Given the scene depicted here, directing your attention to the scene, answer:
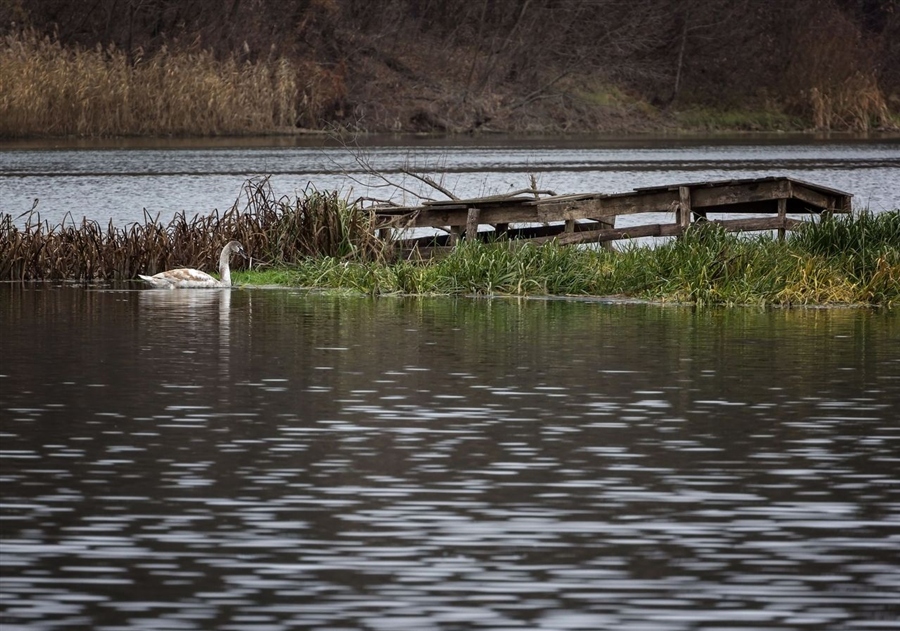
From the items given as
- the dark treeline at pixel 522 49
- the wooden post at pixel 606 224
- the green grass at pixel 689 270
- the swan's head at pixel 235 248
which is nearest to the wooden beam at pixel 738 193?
the wooden post at pixel 606 224

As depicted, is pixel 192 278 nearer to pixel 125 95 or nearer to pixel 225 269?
pixel 225 269

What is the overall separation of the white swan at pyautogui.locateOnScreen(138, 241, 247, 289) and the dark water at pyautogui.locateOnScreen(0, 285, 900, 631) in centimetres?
628

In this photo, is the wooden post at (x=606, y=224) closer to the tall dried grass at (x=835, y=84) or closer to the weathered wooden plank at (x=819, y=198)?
the weathered wooden plank at (x=819, y=198)

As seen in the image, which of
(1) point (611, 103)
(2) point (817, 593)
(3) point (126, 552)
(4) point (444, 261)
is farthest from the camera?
(1) point (611, 103)

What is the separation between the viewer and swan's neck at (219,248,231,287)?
2530 centimetres

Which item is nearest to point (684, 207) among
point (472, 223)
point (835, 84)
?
point (472, 223)

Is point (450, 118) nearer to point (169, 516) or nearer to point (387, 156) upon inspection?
point (387, 156)

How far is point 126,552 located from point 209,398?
17.3 feet

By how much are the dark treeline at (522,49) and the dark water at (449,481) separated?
2167 inches

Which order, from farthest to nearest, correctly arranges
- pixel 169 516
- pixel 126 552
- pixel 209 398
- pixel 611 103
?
pixel 611 103
pixel 209 398
pixel 169 516
pixel 126 552

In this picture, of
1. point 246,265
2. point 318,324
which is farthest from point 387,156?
point 318,324

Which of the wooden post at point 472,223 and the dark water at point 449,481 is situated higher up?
the wooden post at point 472,223

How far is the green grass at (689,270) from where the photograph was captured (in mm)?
23031

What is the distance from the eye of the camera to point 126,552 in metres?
8.90
